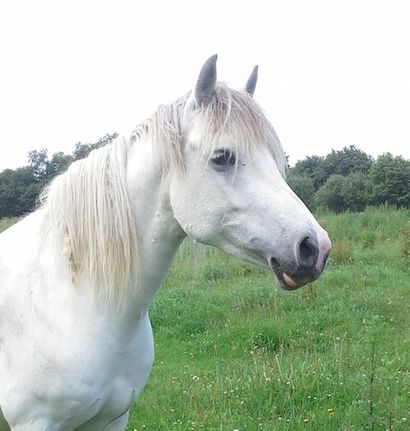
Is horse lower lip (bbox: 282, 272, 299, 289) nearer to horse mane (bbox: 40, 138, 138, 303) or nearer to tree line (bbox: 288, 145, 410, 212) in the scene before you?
horse mane (bbox: 40, 138, 138, 303)

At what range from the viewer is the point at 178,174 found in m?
2.12

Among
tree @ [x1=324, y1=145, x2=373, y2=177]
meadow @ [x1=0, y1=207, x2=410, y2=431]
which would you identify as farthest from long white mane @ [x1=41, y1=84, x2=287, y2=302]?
tree @ [x1=324, y1=145, x2=373, y2=177]

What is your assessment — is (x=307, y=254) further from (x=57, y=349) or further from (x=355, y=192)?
(x=355, y=192)

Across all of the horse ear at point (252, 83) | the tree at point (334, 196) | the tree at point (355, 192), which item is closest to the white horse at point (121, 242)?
the horse ear at point (252, 83)

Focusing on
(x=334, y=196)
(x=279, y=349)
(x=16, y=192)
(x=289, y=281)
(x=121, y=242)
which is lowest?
(x=279, y=349)

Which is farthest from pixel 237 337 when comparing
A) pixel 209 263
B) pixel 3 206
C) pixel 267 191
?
pixel 3 206

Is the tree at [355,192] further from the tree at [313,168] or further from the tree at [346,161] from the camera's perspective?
the tree at [346,161]

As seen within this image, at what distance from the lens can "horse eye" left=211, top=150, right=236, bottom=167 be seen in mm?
2031

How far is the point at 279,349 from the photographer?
5.44 meters

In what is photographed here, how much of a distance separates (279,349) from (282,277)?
12.0 feet

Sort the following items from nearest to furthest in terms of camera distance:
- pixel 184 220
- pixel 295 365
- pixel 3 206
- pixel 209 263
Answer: pixel 184 220 → pixel 295 365 → pixel 209 263 → pixel 3 206

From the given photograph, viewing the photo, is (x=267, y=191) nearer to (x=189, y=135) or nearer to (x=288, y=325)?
(x=189, y=135)

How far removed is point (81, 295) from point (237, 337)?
12.3 ft

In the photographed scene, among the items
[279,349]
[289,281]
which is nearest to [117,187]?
[289,281]
